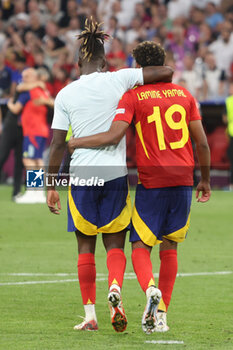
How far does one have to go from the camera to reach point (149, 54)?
21.2 feet

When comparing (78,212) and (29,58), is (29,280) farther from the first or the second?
(29,58)

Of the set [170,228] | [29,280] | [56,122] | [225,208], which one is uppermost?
[56,122]

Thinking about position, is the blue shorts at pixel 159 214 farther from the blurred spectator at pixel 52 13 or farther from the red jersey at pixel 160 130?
the blurred spectator at pixel 52 13

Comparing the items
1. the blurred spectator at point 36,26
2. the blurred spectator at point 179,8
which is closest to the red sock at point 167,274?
the blurred spectator at point 179,8

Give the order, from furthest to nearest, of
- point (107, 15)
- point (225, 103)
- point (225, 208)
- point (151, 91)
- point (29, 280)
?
point (107, 15) → point (225, 103) → point (225, 208) → point (29, 280) → point (151, 91)

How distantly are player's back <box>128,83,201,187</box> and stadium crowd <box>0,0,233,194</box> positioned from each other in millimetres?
14188

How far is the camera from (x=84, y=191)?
20.9ft

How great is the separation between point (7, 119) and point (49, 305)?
34.0 feet

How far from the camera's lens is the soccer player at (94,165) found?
6379 mm

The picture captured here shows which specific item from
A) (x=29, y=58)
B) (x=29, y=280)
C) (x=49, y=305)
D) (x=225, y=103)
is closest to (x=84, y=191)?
(x=49, y=305)

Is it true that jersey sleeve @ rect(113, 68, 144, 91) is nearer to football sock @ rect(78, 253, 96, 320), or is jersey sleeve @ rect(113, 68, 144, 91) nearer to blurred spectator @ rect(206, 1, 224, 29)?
football sock @ rect(78, 253, 96, 320)

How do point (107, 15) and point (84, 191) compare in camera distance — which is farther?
point (107, 15)

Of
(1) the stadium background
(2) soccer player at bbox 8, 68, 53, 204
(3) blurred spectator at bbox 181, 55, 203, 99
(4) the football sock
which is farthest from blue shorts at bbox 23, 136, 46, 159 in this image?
(4) the football sock

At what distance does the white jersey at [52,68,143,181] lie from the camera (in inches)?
251
